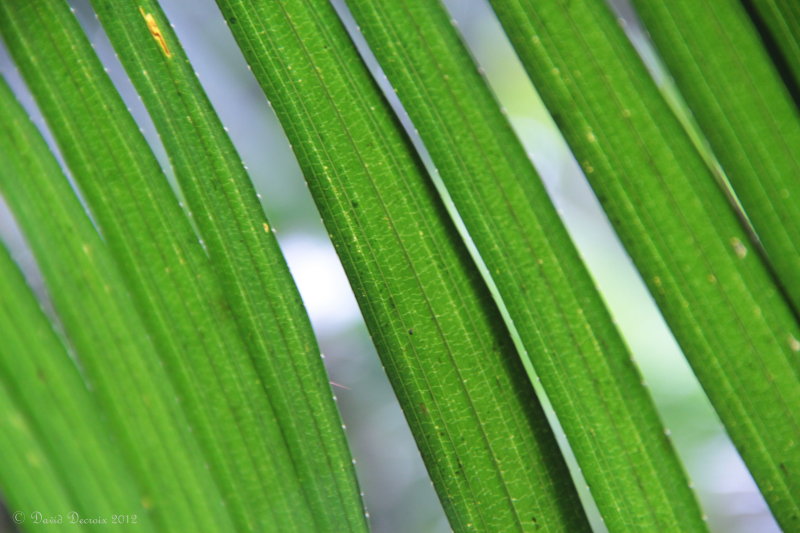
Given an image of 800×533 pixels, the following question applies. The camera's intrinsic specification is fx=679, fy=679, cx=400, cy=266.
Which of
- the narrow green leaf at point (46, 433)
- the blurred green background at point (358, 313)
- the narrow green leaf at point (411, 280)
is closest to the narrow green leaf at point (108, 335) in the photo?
the narrow green leaf at point (46, 433)

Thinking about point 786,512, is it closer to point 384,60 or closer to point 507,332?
point 507,332

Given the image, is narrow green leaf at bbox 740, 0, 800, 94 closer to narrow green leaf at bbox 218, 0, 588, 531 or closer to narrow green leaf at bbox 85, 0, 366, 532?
narrow green leaf at bbox 218, 0, 588, 531

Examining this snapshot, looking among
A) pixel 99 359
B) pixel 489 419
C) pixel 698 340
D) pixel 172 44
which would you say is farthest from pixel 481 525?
pixel 172 44

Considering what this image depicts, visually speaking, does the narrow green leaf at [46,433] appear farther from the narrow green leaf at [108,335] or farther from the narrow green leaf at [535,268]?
the narrow green leaf at [535,268]

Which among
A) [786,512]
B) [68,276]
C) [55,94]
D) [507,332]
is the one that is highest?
[55,94]

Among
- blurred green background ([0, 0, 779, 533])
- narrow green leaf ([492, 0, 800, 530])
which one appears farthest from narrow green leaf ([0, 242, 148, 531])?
blurred green background ([0, 0, 779, 533])
